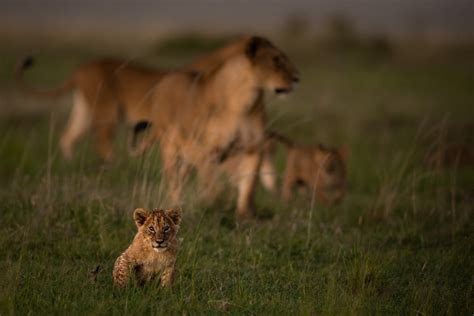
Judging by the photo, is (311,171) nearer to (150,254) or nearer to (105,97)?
(105,97)

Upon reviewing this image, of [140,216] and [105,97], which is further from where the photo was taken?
[105,97]

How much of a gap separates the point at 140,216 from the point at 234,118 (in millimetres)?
3015

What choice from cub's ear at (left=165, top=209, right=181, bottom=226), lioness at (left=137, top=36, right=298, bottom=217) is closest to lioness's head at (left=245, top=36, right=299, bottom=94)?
lioness at (left=137, top=36, right=298, bottom=217)

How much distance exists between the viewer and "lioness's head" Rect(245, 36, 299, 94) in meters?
7.97

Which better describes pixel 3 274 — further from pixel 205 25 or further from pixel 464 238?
pixel 205 25

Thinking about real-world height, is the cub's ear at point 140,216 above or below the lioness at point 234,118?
below

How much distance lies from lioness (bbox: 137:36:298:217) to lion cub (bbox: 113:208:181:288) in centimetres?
275

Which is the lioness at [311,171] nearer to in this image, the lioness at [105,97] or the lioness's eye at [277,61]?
the lioness's eye at [277,61]

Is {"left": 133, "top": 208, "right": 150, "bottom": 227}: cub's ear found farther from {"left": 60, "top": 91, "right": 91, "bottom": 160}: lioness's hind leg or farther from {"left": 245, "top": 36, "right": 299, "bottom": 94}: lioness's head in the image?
{"left": 60, "top": 91, "right": 91, "bottom": 160}: lioness's hind leg

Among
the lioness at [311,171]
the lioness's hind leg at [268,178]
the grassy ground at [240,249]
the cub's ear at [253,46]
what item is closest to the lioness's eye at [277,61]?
the cub's ear at [253,46]

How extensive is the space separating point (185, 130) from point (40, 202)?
6.14 feet

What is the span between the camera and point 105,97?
1073 cm

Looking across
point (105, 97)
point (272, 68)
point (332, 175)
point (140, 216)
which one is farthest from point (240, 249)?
point (105, 97)

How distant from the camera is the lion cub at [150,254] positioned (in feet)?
16.2
